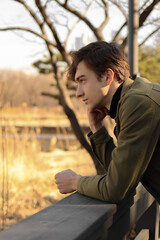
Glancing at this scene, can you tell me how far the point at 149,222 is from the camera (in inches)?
67.2

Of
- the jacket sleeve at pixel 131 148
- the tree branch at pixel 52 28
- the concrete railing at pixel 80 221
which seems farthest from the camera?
the tree branch at pixel 52 28

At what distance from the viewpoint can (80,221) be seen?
2.98ft

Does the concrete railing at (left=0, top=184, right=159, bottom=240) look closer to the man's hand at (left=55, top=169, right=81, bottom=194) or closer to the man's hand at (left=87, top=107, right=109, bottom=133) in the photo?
the man's hand at (left=55, top=169, right=81, bottom=194)

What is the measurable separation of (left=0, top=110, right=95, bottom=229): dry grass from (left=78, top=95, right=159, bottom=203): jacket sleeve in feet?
8.40

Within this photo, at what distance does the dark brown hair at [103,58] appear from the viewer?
1372mm

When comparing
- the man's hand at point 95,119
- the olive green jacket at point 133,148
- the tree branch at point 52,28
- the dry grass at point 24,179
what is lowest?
the dry grass at point 24,179

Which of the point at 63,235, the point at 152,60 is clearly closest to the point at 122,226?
the point at 63,235

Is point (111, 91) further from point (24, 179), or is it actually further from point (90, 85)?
point (24, 179)

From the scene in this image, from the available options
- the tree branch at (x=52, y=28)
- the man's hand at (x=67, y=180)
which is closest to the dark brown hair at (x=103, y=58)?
the man's hand at (x=67, y=180)

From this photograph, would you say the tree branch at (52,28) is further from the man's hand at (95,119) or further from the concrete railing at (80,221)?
the concrete railing at (80,221)

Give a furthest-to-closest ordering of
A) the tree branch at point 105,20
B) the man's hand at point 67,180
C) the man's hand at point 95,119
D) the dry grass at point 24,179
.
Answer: the dry grass at point 24,179, the tree branch at point 105,20, the man's hand at point 95,119, the man's hand at point 67,180

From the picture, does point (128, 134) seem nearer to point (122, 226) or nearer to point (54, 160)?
point (122, 226)

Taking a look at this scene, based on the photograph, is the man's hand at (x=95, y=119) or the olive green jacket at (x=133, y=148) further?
the man's hand at (x=95, y=119)

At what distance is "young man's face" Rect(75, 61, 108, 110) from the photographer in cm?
137
